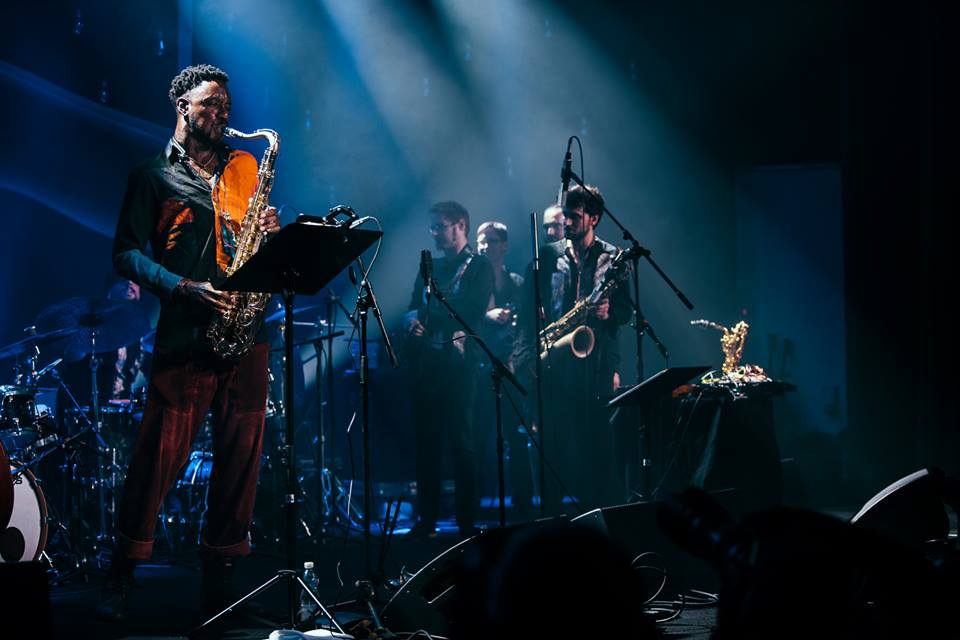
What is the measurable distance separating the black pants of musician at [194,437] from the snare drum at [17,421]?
2.07 metres

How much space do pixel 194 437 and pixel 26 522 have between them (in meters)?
1.84

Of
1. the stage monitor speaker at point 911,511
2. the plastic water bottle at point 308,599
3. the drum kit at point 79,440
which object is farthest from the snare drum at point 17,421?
the stage monitor speaker at point 911,511

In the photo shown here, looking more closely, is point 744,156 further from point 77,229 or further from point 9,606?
point 9,606

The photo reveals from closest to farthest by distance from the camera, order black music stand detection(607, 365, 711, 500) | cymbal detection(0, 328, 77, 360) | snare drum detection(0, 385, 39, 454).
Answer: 1. black music stand detection(607, 365, 711, 500)
2. snare drum detection(0, 385, 39, 454)
3. cymbal detection(0, 328, 77, 360)

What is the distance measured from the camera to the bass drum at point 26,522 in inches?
216

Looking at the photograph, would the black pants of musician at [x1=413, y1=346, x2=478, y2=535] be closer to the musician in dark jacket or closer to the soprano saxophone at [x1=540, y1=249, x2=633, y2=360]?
the musician in dark jacket

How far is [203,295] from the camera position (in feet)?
13.6

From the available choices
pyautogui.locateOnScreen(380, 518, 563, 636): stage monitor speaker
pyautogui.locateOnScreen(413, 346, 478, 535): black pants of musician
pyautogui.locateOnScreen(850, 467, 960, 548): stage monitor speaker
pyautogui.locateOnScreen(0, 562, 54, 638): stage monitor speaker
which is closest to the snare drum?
pyautogui.locateOnScreen(413, 346, 478, 535): black pants of musician

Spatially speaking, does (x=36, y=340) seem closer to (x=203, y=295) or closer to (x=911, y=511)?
(x=203, y=295)

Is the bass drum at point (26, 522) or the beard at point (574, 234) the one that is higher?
the beard at point (574, 234)

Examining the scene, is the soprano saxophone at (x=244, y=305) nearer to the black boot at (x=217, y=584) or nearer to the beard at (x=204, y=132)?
the beard at (x=204, y=132)

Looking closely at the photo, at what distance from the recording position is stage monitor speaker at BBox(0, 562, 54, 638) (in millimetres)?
2150

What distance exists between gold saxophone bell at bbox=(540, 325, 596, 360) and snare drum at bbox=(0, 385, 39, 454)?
3.48 meters

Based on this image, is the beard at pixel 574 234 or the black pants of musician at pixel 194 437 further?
the beard at pixel 574 234
